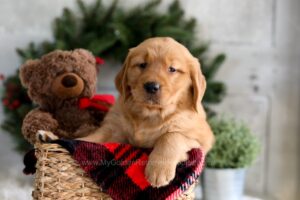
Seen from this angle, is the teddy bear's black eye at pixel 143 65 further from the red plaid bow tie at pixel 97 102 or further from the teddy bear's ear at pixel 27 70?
the teddy bear's ear at pixel 27 70

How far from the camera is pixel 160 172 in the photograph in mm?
1155

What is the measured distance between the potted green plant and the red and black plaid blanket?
846 millimetres

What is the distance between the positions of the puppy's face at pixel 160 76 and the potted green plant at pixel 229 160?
73 cm

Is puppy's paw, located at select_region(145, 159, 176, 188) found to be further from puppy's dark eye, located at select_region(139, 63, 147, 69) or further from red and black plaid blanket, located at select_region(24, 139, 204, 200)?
puppy's dark eye, located at select_region(139, 63, 147, 69)

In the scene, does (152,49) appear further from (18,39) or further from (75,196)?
(18,39)

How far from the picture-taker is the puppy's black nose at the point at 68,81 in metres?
1.56

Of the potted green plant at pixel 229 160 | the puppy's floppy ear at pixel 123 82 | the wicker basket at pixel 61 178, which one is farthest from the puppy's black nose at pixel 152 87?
the potted green plant at pixel 229 160

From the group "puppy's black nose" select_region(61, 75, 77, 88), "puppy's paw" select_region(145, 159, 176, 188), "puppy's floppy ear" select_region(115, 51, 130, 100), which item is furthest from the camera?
"puppy's black nose" select_region(61, 75, 77, 88)

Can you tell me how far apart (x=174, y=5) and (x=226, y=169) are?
3.07 ft

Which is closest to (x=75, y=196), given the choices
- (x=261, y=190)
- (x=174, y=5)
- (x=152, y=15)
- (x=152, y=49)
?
(x=152, y=49)

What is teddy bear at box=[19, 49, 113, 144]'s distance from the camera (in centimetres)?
156

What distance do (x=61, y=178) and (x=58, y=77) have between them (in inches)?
18.4

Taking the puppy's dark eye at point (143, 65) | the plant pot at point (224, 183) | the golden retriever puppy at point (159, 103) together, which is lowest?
the plant pot at point (224, 183)

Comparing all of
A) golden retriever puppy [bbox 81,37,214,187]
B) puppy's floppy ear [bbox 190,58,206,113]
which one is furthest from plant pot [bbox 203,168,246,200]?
puppy's floppy ear [bbox 190,58,206,113]
